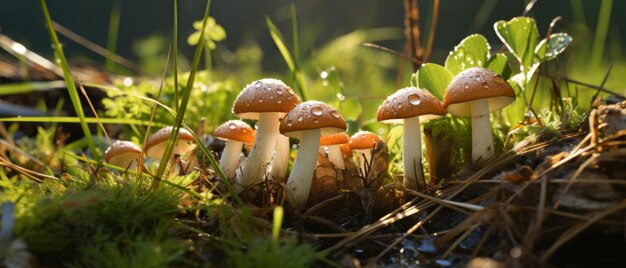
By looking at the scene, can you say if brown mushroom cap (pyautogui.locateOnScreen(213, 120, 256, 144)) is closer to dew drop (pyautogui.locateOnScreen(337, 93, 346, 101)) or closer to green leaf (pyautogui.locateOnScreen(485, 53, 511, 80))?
dew drop (pyautogui.locateOnScreen(337, 93, 346, 101))

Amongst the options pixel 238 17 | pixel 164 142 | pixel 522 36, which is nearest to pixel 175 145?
pixel 164 142

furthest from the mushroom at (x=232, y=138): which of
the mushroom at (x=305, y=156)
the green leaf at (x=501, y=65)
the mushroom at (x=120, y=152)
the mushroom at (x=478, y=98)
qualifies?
the green leaf at (x=501, y=65)

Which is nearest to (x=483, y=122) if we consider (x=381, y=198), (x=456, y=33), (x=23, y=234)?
(x=381, y=198)

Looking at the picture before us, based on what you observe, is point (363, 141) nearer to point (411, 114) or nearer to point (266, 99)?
point (411, 114)

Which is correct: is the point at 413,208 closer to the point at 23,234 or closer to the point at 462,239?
the point at 462,239

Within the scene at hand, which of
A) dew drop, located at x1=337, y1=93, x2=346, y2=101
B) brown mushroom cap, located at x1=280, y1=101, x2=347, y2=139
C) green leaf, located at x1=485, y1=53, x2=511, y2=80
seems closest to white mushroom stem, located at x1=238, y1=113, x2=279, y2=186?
brown mushroom cap, located at x1=280, y1=101, x2=347, y2=139

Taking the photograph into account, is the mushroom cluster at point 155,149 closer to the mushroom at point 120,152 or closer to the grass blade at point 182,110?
the mushroom at point 120,152
